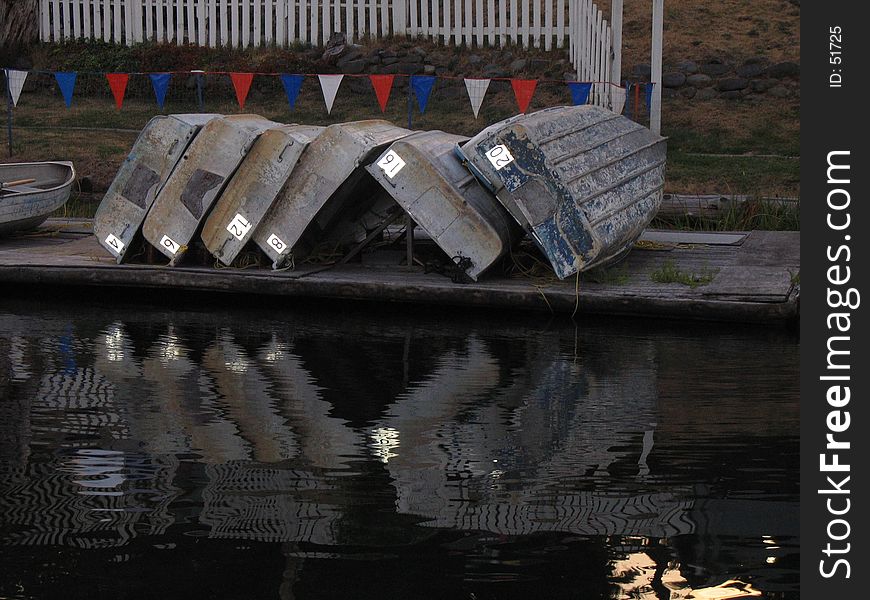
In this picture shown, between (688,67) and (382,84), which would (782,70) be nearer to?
(688,67)

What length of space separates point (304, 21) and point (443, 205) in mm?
13369

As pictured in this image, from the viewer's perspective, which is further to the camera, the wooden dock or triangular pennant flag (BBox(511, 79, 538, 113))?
triangular pennant flag (BBox(511, 79, 538, 113))

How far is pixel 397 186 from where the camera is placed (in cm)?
1297

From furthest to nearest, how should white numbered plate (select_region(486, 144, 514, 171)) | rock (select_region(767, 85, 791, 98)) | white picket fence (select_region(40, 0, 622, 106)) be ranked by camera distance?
white picket fence (select_region(40, 0, 622, 106)) → rock (select_region(767, 85, 791, 98)) → white numbered plate (select_region(486, 144, 514, 171))

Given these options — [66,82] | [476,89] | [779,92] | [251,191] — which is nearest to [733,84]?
[779,92]

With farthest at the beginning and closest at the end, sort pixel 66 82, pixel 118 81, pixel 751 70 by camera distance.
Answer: pixel 751 70 < pixel 66 82 < pixel 118 81

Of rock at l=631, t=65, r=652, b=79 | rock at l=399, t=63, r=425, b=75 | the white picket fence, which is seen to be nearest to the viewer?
rock at l=631, t=65, r=652, b=79

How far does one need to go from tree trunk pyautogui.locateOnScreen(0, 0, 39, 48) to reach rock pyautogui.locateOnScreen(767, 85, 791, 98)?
45.3 feet

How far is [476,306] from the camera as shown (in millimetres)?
13070

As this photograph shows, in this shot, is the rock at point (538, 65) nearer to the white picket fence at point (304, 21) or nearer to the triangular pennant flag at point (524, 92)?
the white picket fence at point (304, 21)

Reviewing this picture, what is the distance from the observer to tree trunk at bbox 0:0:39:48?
84.4 ft

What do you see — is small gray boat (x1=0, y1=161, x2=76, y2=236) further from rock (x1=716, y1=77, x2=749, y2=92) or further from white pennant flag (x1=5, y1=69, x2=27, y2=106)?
rock (x1=716, y1=77, x2=749, y2=92)

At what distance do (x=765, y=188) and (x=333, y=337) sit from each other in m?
8.18

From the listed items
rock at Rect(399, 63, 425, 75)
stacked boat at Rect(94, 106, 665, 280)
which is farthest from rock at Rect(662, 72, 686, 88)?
stacked boat at Rect(94, 106, 665, 280)
